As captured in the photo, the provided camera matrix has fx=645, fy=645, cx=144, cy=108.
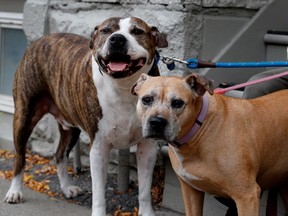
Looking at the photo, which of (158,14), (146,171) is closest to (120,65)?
(146,171)

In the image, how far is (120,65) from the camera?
15.6 ft

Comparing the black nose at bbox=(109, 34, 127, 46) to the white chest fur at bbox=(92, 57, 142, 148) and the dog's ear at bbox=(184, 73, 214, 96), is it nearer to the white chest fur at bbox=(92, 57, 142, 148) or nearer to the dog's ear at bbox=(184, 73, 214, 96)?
the white chest fur at bbox=(92, 57, 142, 148)

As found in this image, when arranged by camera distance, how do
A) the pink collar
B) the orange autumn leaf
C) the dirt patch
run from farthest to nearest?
the orange autumn leaf
the dirt patch
the pink collar

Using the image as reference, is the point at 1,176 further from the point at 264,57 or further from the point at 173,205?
the point at 264,57

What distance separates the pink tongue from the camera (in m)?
4.71

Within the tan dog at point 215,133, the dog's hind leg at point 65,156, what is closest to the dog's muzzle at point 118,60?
the tan dog at point 215,133

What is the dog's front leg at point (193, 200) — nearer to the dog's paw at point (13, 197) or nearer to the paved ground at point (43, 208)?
the paved ground at point (43, 208)

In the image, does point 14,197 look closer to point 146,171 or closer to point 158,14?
point 146,171

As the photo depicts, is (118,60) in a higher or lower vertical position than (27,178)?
higher

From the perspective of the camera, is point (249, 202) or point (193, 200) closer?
point (249, 202)

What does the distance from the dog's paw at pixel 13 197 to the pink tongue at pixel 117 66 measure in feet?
6.41

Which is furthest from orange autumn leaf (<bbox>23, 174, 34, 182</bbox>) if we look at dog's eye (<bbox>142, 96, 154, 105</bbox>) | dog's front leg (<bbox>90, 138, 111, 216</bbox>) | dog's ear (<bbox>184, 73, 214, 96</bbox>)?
dog's ear (<bbox>184, 73, 214, 96</bbox>)

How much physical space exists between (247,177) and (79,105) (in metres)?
1.81

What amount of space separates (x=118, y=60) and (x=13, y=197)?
2.01 metres
